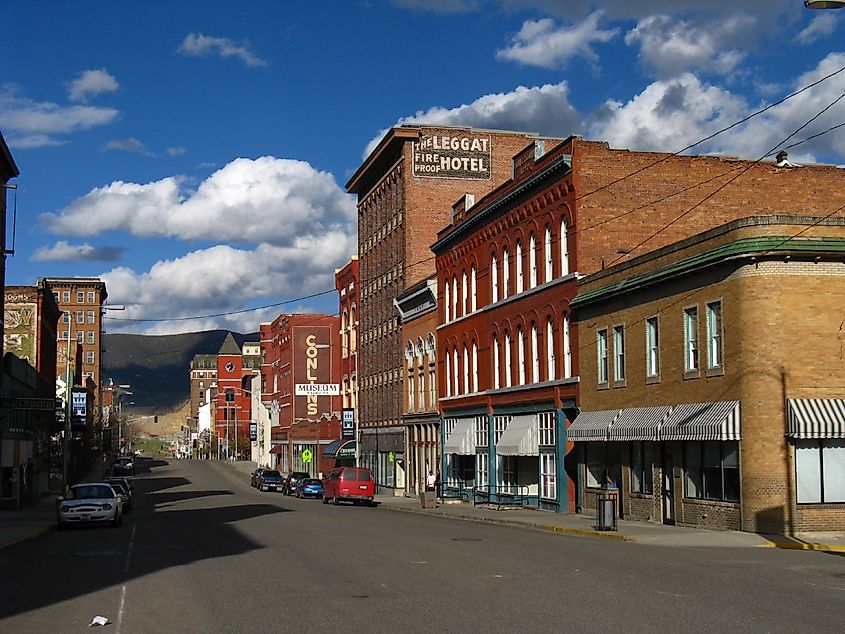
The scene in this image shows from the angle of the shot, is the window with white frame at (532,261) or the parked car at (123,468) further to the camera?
the parked car at (123,468)

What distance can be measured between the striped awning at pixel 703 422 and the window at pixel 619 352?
15.1 feet

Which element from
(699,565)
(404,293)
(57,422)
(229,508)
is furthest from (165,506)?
(699,565)

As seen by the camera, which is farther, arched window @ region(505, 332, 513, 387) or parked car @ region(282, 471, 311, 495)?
parked car @ region(282, 471, 311, 495)

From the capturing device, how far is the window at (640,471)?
36.8 meters

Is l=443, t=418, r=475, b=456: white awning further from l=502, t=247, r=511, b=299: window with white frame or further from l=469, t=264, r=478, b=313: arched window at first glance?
l=502, t=247, r=511, b=299: window with white frame

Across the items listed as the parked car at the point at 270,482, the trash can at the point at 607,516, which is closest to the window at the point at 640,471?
the trash can at the point at 607,516

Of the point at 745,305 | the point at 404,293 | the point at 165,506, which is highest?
the point at 404,293

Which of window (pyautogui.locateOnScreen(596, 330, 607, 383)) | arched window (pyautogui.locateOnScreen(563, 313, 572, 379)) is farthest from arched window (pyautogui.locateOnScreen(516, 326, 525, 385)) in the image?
window (pyautogui.locateOnScreen(596, 330, 607, 383))

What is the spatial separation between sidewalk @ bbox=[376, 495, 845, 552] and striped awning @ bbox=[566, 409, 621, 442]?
269 centimetres

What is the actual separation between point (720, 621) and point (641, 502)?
23.2 meters

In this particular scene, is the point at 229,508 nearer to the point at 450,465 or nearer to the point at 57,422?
the point at 450,465

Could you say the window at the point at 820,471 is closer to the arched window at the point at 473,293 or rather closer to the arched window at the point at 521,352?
the arched window at the point at 521,352

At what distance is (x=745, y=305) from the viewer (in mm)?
30828

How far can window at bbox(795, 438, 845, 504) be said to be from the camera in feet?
99.1
